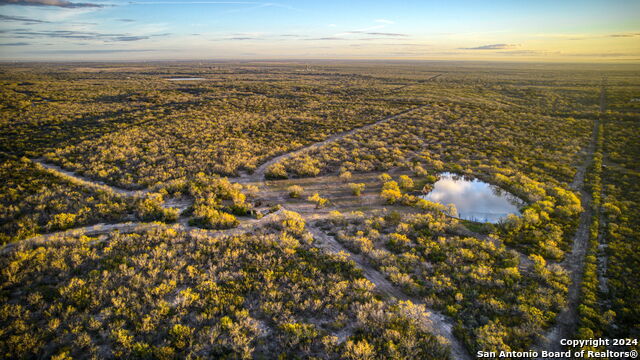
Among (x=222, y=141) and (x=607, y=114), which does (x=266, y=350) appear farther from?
(x=607, y=114)

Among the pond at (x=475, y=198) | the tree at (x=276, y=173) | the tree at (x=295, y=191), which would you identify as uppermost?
the tree at (x=276, y=173)

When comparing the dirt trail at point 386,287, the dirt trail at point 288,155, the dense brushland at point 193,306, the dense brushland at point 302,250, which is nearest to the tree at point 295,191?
the dense brushland at point 302,250

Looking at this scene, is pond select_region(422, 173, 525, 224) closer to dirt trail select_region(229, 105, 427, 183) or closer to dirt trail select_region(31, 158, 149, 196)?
dirt trail select_region(229, 105, 427, 183)

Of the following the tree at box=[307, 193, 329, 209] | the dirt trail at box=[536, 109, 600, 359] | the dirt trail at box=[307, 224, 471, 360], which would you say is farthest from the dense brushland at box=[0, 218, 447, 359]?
the tree at box=[307, 193, 329, 209]

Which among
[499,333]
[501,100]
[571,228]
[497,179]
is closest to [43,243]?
[499,333]

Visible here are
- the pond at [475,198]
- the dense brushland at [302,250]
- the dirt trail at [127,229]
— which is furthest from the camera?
the pond at [475,198]

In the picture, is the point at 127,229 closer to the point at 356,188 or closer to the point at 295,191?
the point at 295,191

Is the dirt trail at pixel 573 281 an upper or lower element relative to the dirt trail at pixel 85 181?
lower

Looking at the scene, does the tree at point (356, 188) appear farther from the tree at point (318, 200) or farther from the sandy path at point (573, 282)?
the sandy path at point (573, 282)
